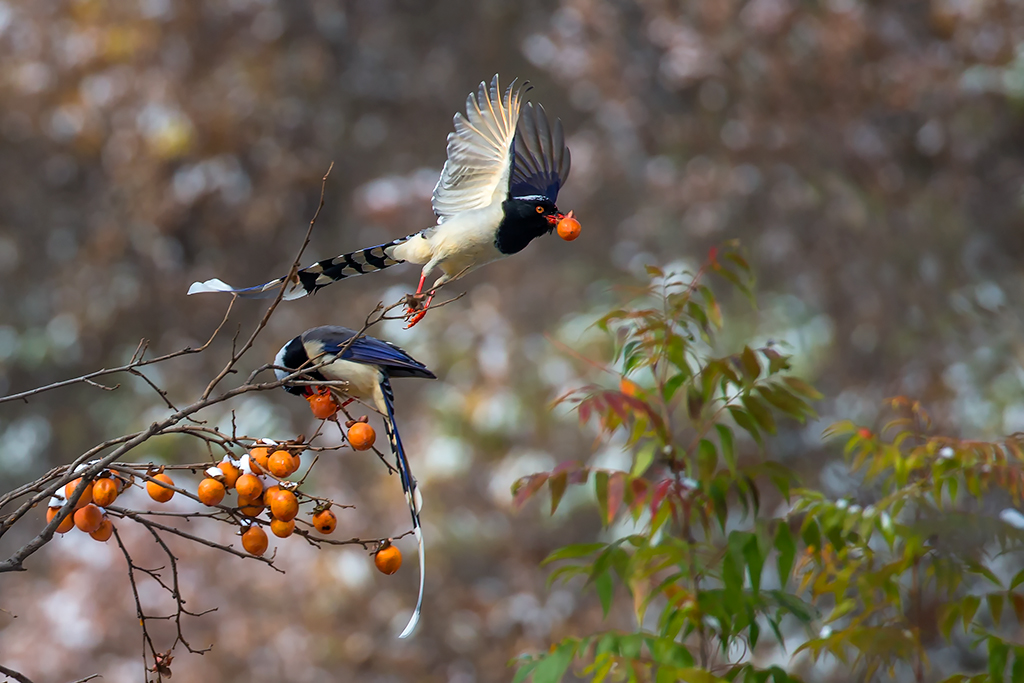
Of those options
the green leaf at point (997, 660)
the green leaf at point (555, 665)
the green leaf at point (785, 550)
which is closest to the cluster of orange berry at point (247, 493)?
the green leaf at point (555, 665)

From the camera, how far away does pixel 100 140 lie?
4.18m

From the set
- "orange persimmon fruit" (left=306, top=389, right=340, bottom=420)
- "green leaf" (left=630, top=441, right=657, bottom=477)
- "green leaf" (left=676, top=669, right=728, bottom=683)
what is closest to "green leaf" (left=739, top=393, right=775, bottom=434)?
"green leaf" (left=630, top=441, right=657, bottom=477)

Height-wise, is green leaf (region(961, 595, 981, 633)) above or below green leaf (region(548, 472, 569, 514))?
below

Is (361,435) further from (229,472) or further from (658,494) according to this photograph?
(658,494)

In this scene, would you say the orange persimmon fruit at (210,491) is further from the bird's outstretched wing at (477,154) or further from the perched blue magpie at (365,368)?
the bird's outstretched wing at (477,154)

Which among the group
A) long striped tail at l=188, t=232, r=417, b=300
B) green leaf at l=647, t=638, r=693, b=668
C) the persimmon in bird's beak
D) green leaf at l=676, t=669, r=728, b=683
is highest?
long striped tail at l=188, t=232, r=417, b=300

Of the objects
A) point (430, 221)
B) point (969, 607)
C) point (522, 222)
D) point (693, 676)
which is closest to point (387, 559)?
point (522, 222)

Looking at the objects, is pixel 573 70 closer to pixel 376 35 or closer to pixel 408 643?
pixel 376 35

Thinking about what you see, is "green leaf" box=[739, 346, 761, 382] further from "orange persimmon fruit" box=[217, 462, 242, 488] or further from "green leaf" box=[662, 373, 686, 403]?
"orange persimmon fruit" box=[217, 462, 242, 488]

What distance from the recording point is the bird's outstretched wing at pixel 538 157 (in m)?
0.93

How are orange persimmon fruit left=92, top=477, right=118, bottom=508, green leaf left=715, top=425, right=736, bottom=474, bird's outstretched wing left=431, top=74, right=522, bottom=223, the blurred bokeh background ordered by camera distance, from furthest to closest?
the blurred bokeh background, green leaf left=715, top=425, right=736, bottom=474, bird's outstretched wing left=431, top=74, right=522, bottom=223, orange persimmon fruit left=92, top=477, right=118, bottom=508

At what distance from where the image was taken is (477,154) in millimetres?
920

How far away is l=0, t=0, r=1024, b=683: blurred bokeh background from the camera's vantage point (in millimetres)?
3438

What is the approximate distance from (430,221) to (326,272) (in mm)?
2889
